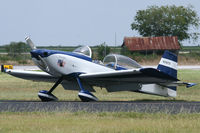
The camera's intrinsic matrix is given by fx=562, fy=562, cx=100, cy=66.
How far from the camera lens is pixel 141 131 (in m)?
11.3

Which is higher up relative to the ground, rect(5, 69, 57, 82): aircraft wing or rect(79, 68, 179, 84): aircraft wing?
rect(79, 68, 179, 84): aircraft wing

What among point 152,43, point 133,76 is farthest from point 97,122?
point 152,43

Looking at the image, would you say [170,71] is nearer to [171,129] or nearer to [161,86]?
[161,86]

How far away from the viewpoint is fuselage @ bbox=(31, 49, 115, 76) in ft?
63.4

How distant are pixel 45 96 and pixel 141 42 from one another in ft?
192

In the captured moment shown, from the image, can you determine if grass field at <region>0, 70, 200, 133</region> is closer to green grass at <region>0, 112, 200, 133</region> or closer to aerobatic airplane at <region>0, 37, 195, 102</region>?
green grass at <region>0, 112, 200, 133</region>

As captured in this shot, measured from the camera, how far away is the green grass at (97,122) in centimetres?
1143

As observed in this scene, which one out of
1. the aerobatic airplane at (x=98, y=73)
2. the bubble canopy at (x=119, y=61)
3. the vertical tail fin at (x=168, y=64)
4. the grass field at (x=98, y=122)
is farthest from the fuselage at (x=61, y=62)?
the grass field at (x=98, y=122)

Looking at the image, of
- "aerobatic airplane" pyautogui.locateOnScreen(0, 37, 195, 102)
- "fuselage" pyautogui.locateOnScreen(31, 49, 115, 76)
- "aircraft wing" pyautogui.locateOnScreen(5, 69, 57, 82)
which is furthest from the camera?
"aircraft wing" pyautogui.locateOnScreen(5, 69, 57, 82)

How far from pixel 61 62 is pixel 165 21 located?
225ft

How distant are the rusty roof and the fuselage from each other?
5620 cm

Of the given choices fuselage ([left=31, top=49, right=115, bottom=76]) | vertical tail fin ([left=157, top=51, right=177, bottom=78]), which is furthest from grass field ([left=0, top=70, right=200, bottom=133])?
vertical tail fin ([left=157, top=51, right=177, bottom=78])

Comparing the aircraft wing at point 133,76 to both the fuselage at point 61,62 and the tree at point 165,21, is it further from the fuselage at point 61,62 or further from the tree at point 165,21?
the tree at point 165,21

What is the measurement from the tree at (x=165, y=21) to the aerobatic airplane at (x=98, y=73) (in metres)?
65.8
